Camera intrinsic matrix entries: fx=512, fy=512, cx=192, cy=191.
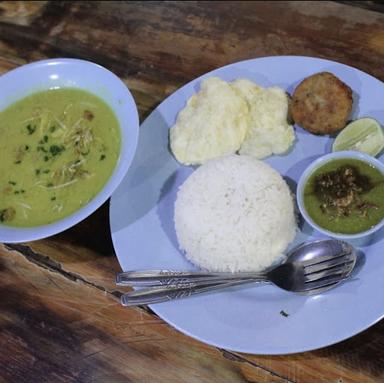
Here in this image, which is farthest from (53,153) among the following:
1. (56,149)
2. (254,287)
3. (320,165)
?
(320,165)

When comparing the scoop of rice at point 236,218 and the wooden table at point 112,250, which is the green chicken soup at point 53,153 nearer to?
the wooden table at point 112,250

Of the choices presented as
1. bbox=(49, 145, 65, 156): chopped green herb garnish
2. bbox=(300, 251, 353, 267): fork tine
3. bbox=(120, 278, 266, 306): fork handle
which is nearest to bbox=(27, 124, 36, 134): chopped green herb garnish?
bbox=(49, 145, 65, 156): chopped green herb garnish

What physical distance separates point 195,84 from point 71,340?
1302 millimetres

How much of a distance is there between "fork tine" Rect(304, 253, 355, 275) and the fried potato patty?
63 centimetres

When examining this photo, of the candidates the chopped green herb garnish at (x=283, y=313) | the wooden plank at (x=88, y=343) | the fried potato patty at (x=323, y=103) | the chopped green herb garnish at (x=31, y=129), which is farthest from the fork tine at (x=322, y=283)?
the chopped green herb garnish at (x=31, y=129)

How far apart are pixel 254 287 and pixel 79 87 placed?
1209 millimetres

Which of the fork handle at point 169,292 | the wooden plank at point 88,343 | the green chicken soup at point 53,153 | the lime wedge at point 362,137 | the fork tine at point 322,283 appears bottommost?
the wooden plank at point 88,343

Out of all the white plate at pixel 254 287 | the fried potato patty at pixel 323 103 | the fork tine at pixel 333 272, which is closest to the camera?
the white plate at pixel 254 287

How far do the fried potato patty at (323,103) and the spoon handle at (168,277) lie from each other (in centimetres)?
73

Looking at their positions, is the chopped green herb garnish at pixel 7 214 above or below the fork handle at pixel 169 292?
above

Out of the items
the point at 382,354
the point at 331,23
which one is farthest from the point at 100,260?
the point at 331,23

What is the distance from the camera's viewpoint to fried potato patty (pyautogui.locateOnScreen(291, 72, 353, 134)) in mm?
2201

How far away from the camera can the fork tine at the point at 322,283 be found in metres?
1.85

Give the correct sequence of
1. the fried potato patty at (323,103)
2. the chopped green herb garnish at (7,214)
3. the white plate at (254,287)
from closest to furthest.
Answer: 1. the white plate at (254,287)
2. the chopped green herb garnish at (7,214)
3. the fried potato patty at (323,103)
